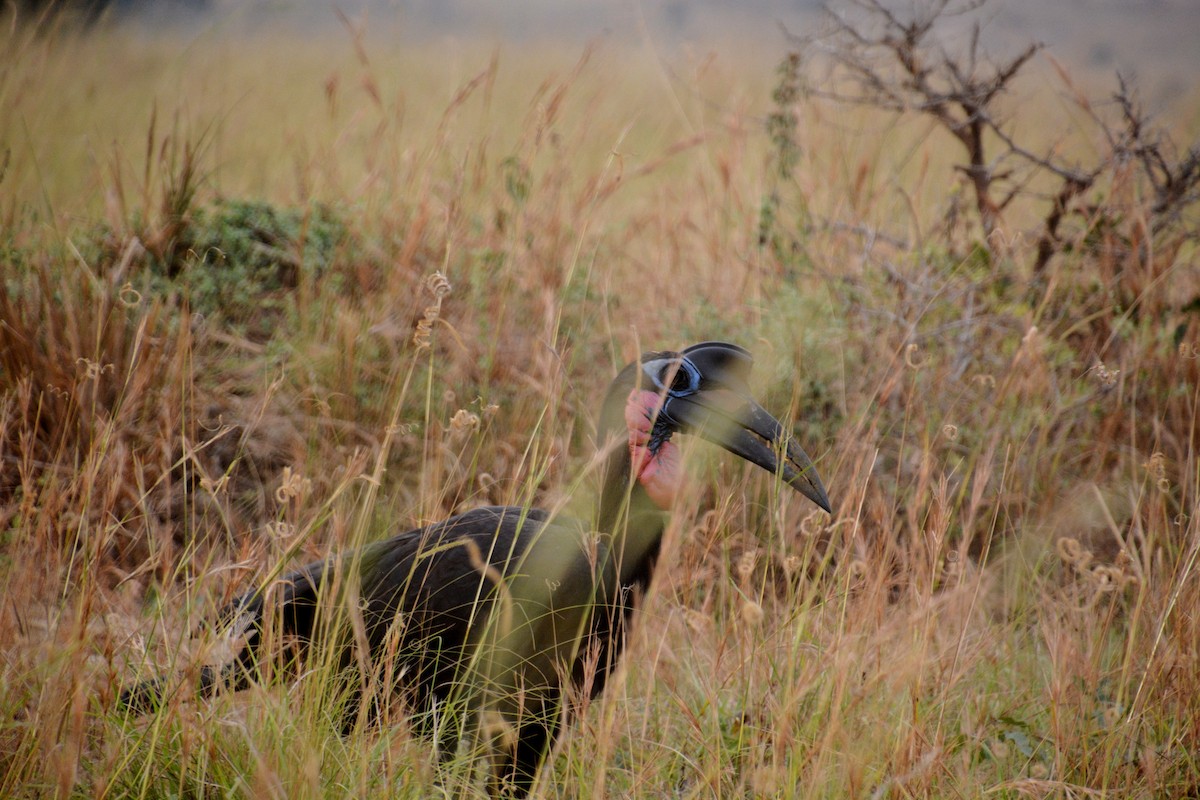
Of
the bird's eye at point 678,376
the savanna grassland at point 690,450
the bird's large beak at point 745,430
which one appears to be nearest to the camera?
the savanna grassland at point 690,450

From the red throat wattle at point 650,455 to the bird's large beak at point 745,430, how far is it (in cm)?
5

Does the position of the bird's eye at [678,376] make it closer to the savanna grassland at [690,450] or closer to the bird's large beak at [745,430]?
the bird's large beak at [745,430]

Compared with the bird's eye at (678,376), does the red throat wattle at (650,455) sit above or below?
below

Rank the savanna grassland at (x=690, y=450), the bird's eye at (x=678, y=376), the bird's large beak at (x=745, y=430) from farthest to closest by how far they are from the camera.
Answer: the bird's eye at (x=678, y=376) → the bird's large beak at (x=745, y=430) → the savanna grassland at (x=690, y=450)

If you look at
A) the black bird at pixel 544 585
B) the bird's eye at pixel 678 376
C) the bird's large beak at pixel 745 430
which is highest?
the bird's eye at pixel 678 376

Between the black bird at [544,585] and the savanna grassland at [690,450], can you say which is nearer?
the savanna grassland at [690,450]

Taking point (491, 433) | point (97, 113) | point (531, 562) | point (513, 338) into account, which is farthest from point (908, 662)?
point (97, 113)

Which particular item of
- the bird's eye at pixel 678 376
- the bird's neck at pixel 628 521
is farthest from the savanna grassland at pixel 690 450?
the bird's eye at pixel 678 376

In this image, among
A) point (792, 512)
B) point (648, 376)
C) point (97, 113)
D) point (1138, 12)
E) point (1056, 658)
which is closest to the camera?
point (1056, 658)

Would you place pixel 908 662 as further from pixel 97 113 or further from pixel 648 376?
pixel 97 113

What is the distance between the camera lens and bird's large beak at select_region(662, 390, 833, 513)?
2295mm

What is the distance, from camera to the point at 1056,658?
232 cm

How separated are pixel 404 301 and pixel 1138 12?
51.3 ft

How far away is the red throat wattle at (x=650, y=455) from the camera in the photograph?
239 centimetres
